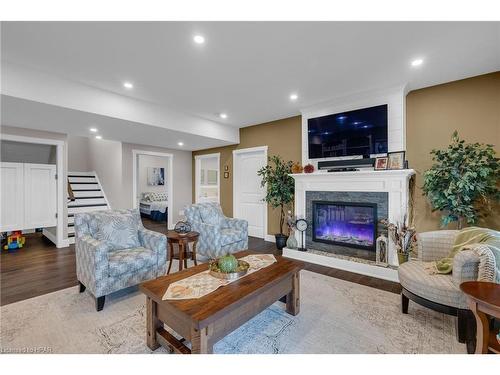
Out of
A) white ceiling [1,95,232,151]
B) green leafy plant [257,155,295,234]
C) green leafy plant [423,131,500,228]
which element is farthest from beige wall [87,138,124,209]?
green leafy plant [423,131,500,228]

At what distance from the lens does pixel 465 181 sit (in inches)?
103

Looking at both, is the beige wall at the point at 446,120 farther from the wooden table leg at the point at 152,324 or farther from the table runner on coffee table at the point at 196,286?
the wooden table leg at the point at 152,324

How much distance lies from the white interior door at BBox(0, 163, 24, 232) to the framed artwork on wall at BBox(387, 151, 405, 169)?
645 cm

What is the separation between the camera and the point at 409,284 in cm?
206

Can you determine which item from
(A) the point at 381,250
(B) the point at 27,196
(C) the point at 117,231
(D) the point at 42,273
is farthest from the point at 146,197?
(A) the point at 381,250

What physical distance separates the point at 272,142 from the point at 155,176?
606 centimetres

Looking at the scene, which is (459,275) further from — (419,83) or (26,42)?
(26,42)

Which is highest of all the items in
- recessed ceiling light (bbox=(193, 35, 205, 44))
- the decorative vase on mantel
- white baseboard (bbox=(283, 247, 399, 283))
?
recessed ceiling light (bbox=(193, 35, 205, 44))

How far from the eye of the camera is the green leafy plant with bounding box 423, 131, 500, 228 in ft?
8.73

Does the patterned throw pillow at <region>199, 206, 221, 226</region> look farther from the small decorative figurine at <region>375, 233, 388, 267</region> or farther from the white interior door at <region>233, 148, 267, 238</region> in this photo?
the small decorative figurine at <region>375, 233, 388, 267</region>

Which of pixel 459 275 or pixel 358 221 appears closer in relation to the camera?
pixel 459 275

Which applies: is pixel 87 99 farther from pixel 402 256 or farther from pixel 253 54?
pixel 402 256
